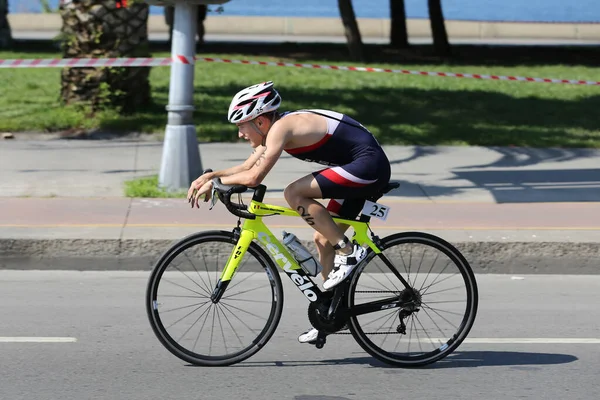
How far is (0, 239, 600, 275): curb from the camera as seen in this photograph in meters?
8.31

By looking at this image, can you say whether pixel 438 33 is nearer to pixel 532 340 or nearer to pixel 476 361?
pixel 532 340

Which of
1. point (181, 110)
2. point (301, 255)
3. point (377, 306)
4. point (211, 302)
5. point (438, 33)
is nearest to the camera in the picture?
point (301, 255)

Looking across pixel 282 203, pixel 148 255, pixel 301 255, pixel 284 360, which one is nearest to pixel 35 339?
pixel 284 360

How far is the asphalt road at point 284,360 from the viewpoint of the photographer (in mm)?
5379

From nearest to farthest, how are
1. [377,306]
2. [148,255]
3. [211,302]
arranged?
[377,306] < [211,302] < [148,255]

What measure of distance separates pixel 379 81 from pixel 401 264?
44.5ft

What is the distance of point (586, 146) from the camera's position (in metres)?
13.9

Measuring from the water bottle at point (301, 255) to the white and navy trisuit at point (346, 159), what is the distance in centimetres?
30

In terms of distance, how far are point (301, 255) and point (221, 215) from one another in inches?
148

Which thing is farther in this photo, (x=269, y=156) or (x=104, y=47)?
(x=104, y=47)

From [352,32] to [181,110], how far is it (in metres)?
13.5

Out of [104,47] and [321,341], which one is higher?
[321,341]

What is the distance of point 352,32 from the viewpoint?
23.2 m

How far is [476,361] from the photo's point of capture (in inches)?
235
